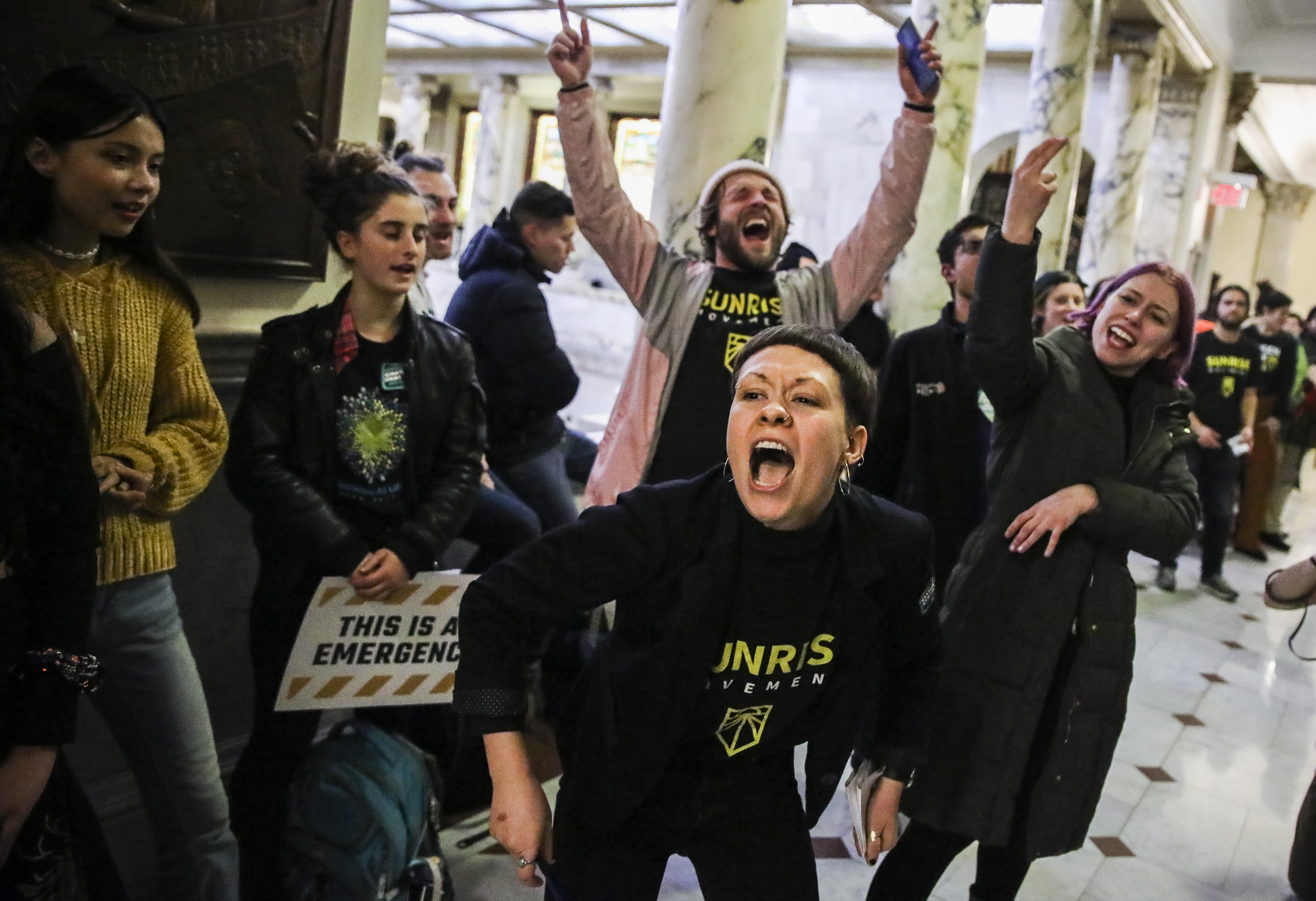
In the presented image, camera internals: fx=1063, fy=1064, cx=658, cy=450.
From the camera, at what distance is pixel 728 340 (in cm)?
279

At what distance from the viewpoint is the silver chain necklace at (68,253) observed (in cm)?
205

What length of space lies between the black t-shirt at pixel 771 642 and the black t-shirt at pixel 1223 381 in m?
6.79

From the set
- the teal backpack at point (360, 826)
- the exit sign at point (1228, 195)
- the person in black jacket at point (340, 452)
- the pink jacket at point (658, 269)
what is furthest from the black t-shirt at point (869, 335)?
the exit sign at point (1228, 195)

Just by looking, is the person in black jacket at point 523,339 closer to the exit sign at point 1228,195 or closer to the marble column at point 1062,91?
the marble column at point 1062,91

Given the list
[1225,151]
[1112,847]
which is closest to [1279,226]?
[1225,151]

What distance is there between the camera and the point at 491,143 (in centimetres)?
1670

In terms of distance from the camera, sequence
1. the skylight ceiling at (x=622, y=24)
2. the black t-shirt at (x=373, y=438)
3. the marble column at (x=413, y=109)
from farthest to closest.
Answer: the marble column at (x=413, y=109) → the skylight ceiling at (x=622, y=24) → the black t-shirt at (x=373, y=438)

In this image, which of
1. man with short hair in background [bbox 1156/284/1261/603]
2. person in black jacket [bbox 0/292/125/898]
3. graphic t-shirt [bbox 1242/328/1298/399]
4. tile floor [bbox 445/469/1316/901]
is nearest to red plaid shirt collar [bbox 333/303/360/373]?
person in black jacket [bbox 0/292/125/898]

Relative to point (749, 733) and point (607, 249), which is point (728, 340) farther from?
point (749, 733)

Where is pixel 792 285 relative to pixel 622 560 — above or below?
above

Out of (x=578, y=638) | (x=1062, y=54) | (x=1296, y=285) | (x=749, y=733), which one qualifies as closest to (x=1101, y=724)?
(x=749, y=733)

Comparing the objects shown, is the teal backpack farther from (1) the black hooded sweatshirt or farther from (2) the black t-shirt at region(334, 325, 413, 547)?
(1) the black hooded sweatshirt

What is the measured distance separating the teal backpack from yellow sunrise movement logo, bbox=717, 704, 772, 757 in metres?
0.96

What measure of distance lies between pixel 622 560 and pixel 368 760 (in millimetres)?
1093
